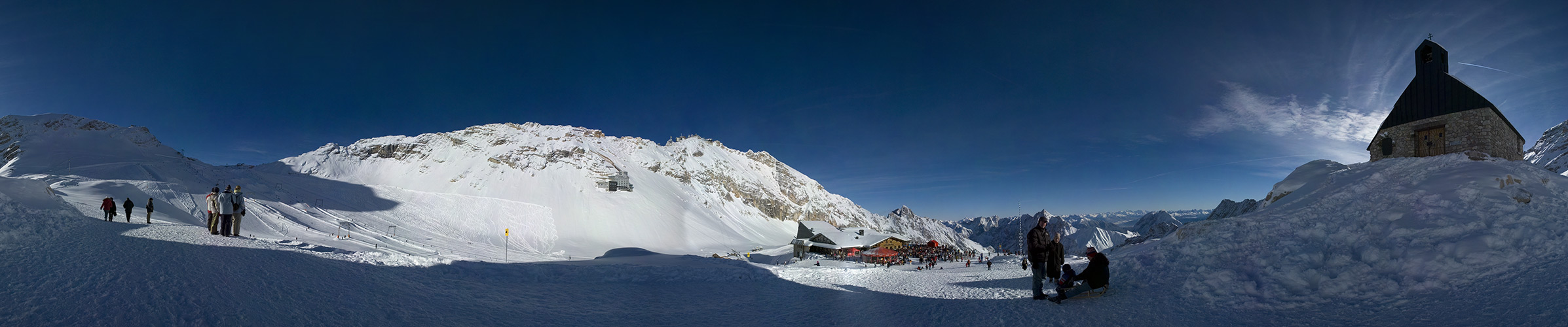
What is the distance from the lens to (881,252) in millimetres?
46000

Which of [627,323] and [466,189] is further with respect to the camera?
[466,189]

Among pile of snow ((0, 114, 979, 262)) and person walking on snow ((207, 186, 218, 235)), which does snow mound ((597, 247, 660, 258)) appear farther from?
person walking on snow ((207, 186, 218, 235))

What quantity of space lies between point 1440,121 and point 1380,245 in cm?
1410

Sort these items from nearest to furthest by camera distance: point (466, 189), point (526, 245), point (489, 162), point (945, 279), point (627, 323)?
point (627, 323), point (945, 279), point (526, 245), point (466, 189), point (489, 162)

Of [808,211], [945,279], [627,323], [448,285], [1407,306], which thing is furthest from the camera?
[808,211]

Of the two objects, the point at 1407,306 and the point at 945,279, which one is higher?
the point at 1407,306

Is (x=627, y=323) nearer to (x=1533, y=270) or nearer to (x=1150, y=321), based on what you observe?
(x=1150, y=321)

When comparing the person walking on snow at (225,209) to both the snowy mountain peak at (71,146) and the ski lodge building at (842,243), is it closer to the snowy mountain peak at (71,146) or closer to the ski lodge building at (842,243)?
the ski lodge building at (842,243)

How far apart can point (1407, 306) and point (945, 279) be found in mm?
8597

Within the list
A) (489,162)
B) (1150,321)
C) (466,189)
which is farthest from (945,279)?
(489,162)

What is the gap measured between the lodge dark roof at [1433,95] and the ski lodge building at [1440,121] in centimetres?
2

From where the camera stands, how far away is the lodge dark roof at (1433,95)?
16.3 meters

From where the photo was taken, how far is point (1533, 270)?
694cm

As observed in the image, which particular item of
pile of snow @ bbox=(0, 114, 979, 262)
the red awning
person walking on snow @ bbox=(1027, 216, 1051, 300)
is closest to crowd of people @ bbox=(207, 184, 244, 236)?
pile of snow @ bbox=(0, 114, 979, 262)
